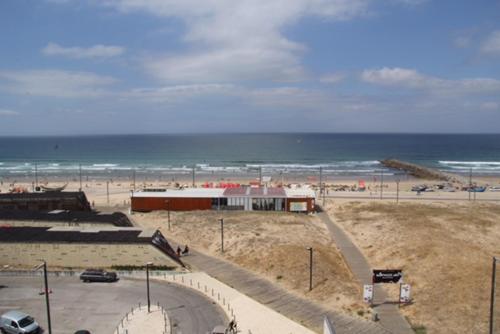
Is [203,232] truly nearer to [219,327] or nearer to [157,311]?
[157,311]

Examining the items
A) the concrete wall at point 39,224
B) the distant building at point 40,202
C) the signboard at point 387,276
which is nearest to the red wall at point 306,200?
the concrete wall at point 39,224

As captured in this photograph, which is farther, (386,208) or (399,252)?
(386,208)

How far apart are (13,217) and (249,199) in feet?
81.1

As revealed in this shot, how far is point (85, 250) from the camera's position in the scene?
27.5 meters

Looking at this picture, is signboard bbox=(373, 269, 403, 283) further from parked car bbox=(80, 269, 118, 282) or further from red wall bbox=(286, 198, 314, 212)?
red wall bbox=(286, 198, 314, 212)

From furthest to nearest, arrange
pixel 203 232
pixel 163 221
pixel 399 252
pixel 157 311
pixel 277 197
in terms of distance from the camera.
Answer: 1. pixel 277 197
2. pixel 163 221
3. pixel 203 232
4. pixel 399 252
5. pixel 157 311

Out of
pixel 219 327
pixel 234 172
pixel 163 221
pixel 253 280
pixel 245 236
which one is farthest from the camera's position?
pixel 234 172

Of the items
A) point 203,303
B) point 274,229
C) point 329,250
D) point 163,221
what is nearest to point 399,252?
point 329,250

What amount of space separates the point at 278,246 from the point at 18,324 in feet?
61.5

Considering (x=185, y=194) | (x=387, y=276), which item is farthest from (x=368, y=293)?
(x=185, y=194)

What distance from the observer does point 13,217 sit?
3572 cm

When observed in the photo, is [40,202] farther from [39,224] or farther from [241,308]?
[241,308]

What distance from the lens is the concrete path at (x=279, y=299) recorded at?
19297 millimetres

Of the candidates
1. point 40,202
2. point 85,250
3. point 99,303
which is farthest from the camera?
point 40,202
